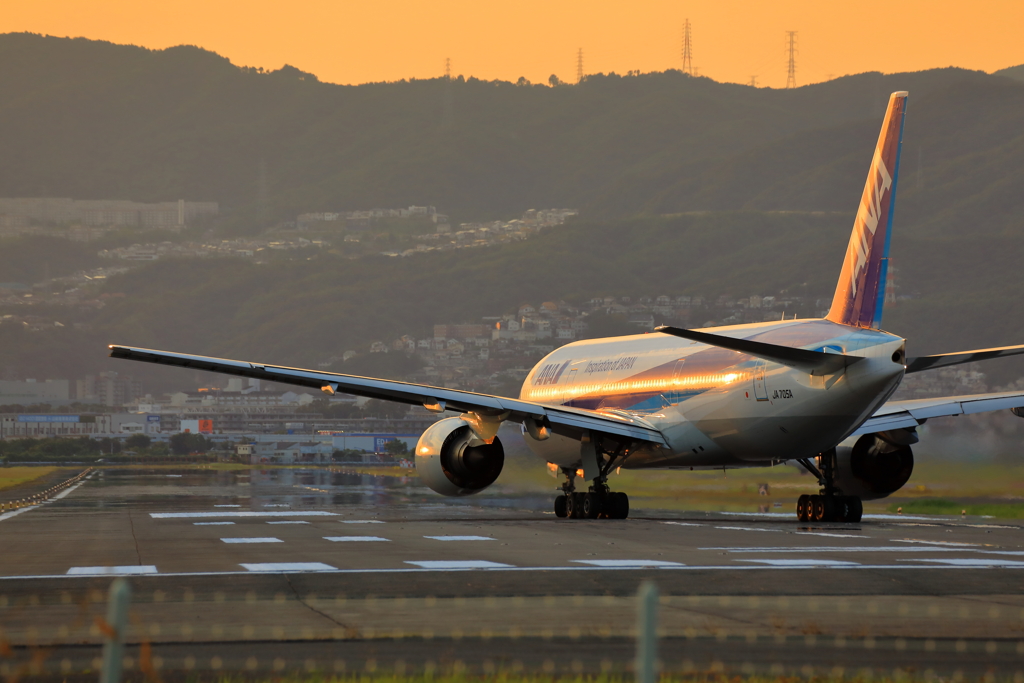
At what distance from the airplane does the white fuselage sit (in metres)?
0.04

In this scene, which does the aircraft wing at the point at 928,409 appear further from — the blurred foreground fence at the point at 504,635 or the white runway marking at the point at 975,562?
the blurred foreground fence at the point at 504,635

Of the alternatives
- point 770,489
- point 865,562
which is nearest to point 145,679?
point 865,562

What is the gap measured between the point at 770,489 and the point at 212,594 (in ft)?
93.5

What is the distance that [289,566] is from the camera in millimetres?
17922

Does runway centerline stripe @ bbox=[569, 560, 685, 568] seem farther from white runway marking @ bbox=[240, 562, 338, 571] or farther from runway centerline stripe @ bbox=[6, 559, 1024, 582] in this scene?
white runway marking @ bbox=[240, 562, 338, 571]

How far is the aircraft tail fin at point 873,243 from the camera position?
26.5 metres

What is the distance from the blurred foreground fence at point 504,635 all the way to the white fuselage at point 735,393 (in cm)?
1171

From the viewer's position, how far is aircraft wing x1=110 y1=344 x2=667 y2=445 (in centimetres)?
2600

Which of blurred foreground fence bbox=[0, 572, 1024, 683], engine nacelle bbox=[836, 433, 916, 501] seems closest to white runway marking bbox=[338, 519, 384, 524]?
engine nacelle bbox=[836, 433, 916, 501]

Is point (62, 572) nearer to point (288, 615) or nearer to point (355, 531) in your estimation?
point (288, 615)

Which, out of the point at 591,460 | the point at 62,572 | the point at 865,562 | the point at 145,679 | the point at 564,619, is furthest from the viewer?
the point at 591,460

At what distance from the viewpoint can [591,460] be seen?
31156mm

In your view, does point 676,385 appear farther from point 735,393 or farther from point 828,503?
point 828,503

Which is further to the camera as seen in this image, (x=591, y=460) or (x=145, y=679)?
(x=591, y=460)
